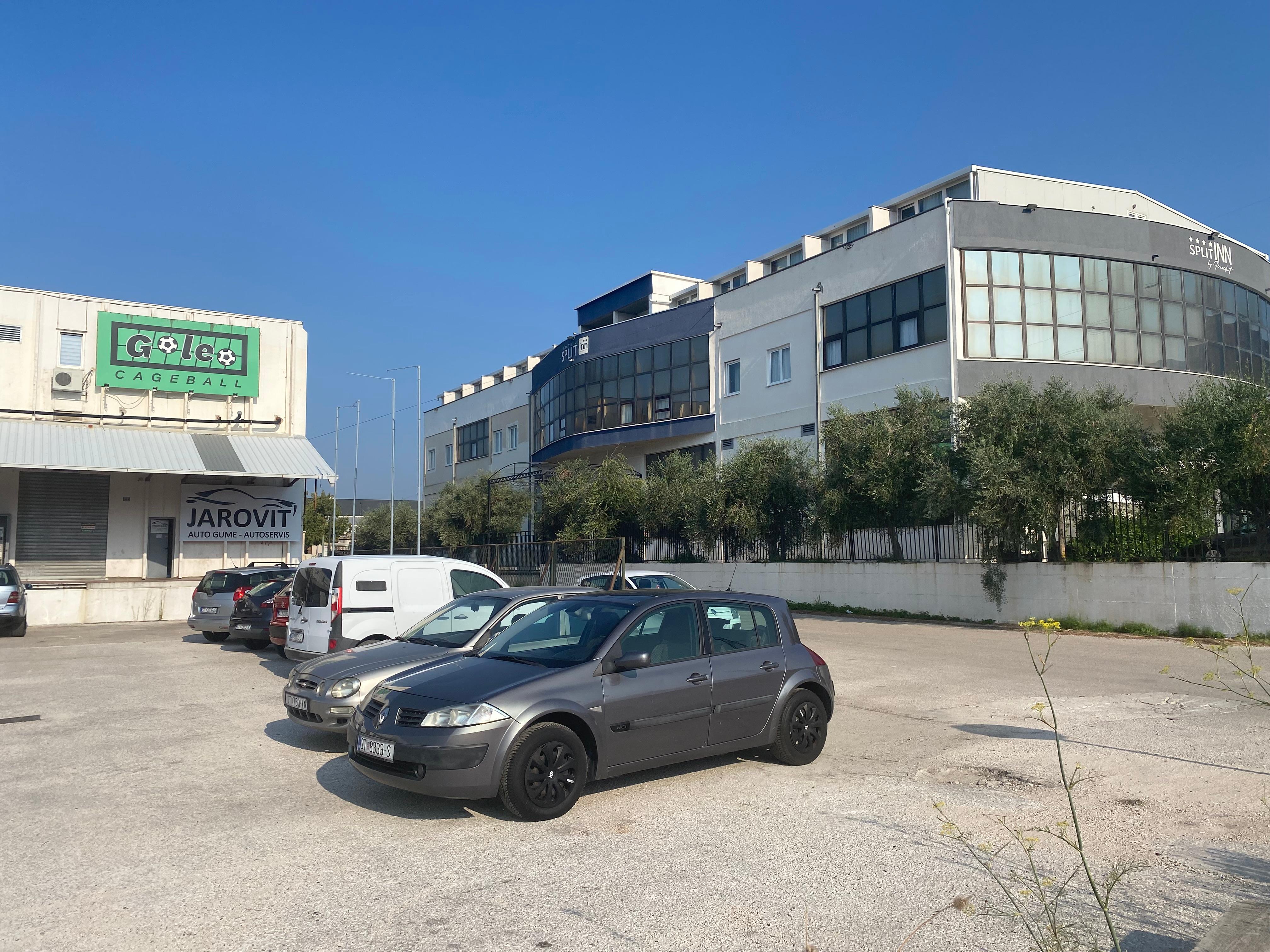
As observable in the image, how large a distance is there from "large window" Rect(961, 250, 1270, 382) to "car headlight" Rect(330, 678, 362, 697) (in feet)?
78.8

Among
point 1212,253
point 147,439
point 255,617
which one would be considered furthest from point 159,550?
point 1212,253

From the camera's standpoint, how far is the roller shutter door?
95.8ft

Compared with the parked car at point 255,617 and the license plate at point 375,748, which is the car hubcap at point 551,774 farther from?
the parked car at point 255,617

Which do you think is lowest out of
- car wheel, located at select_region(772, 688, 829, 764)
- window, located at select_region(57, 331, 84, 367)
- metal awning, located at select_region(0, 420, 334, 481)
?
car wheel, located at select_region(772, 688, 829, 764)

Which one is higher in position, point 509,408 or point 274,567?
point 509,408

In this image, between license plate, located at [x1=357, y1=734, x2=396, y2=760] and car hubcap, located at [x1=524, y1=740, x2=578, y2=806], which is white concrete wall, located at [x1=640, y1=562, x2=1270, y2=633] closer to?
car hubcap, located at [x1=524, y1=740, x2=578, y2=806]

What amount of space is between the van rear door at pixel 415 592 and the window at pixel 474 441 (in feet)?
157

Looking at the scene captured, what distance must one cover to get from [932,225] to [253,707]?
973 inches

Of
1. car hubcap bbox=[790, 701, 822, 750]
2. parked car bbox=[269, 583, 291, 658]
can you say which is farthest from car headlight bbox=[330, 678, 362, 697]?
parked car bbox=[269, 583, 291, 658]

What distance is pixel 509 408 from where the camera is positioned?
187 ft

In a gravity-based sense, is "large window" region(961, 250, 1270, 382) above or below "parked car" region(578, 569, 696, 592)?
above

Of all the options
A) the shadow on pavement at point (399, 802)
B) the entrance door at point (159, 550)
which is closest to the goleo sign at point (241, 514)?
the entrance door at point (159, 550)

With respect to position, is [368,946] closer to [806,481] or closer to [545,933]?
[545,933]

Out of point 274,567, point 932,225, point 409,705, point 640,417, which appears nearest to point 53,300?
point 274,567
